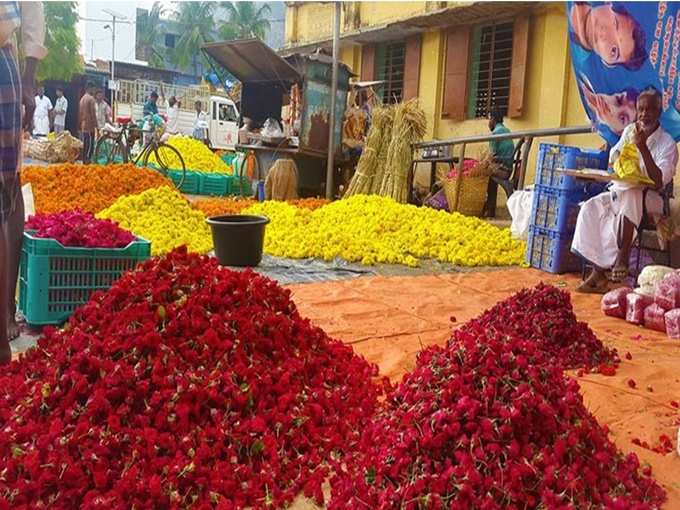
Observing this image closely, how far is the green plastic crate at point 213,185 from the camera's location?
37.0 ft

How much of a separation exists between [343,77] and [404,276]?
524 centimetres

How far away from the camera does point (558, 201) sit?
5625 mm

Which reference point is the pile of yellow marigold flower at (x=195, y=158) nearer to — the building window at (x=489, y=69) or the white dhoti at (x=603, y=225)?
the building window at (x=489, y=69)

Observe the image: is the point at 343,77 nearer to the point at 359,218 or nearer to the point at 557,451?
the point at 359,218

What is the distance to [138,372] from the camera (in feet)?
6.58

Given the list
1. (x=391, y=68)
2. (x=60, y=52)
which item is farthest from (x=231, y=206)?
(x=60, y=52)

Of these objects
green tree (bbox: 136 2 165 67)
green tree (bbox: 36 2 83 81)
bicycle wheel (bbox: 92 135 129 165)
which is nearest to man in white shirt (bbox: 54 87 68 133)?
bicycle wheel (bbox: 92 135 129 165)

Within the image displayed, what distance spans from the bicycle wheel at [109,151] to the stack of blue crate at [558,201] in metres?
8.55

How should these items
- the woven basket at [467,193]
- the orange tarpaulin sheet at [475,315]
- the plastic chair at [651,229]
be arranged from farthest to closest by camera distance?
the woven basket at [467,193] < the plastic chair at [651,229] < the orange tarpaulin sheet at [475,315]

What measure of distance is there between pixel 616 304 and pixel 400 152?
5070 millimetres

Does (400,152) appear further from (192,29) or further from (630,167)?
(192,29)

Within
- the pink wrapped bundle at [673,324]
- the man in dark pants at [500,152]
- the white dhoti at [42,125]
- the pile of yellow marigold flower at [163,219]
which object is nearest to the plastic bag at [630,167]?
the pink wrapped bundle at [673,324]

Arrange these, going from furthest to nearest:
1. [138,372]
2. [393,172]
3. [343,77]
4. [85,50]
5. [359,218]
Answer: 1. [85,50]
2. [343,77]
3. [393,172]
4. [359,218]
5. [138,372]

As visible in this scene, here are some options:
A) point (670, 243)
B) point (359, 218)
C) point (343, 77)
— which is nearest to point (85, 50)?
point (343, 77)
